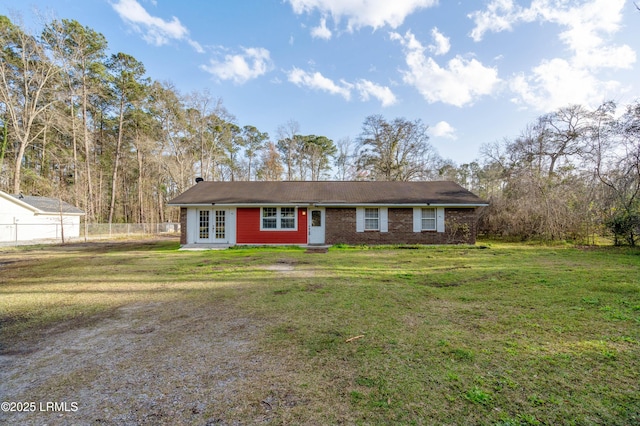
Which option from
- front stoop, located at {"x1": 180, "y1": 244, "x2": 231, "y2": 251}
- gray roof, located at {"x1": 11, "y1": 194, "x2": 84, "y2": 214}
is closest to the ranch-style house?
front stoop, located at {"x1": 180, "y1": 244, "x2": 231, "y2": 251}

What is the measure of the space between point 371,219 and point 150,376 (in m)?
13.3

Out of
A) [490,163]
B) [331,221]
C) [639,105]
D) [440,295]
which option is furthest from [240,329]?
[490,163]

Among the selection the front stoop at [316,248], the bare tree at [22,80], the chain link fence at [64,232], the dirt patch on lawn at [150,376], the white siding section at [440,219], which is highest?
the bare tree at [22,80]

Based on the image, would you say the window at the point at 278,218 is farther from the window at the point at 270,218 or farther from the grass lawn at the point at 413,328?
the grass lawn at the point at 413,328

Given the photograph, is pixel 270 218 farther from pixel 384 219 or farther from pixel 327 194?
pixel 384 219

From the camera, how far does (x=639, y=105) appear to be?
12000mm

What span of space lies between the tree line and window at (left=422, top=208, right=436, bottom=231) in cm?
533

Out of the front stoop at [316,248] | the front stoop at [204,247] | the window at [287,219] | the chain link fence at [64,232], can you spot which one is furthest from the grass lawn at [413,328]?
the chain link fence at [64,232]

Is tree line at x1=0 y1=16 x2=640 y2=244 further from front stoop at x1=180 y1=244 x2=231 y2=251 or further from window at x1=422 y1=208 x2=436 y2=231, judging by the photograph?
front stoop at x1=180 y1=244 x2=231 y2=251

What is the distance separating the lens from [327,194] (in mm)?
16469

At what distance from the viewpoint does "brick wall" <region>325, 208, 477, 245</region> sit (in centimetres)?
1513

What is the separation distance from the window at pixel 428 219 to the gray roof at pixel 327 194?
61cm

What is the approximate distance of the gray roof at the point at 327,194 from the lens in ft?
49.1

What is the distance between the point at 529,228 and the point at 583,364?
16.4 meters
